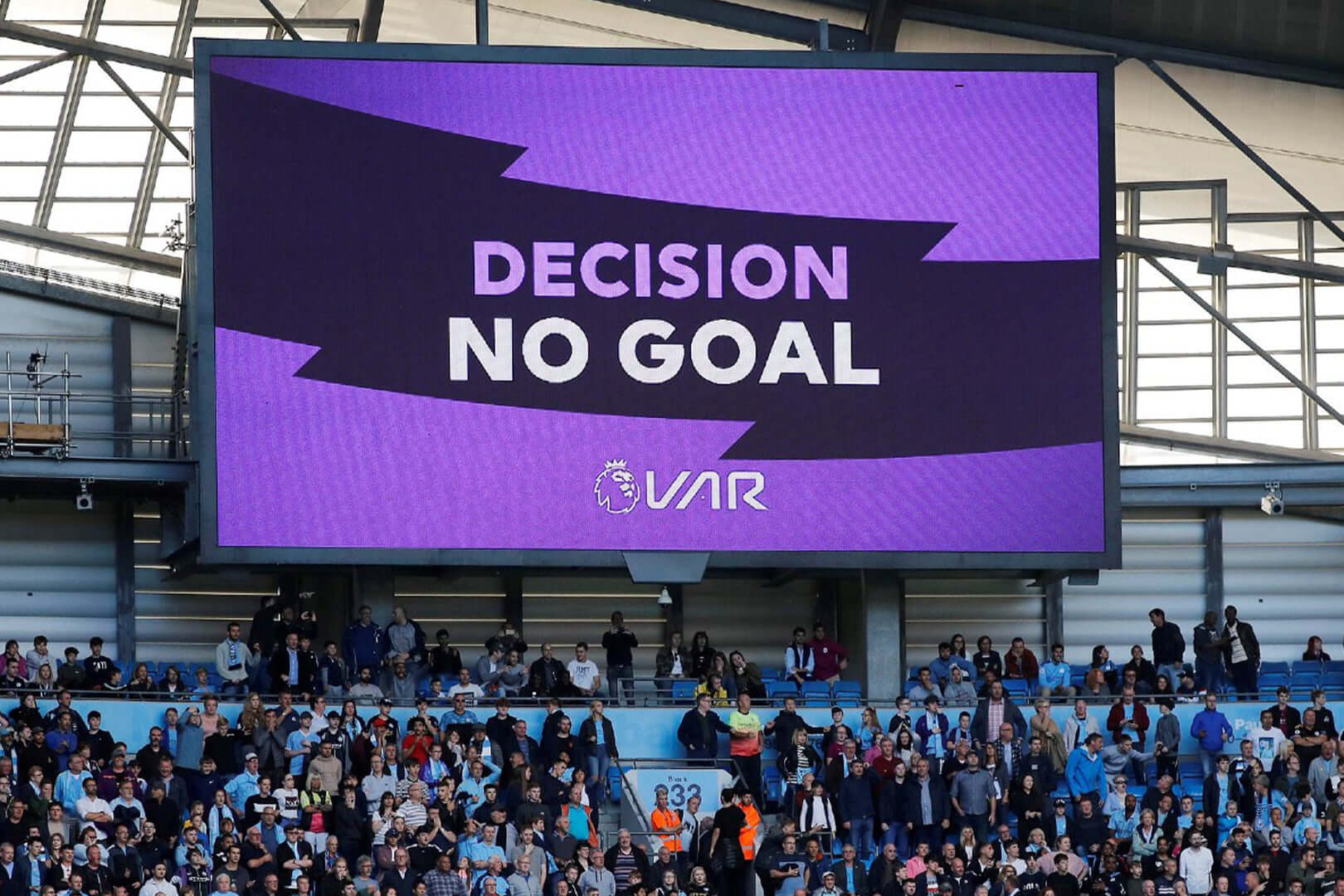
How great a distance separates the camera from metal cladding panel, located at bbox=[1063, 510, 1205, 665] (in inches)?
1163

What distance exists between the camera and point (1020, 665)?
2703cm

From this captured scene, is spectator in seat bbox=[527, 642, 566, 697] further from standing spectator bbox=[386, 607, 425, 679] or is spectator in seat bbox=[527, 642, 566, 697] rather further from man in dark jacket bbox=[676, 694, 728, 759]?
man in dark jacket bbox=[676, 694, 728, 759]

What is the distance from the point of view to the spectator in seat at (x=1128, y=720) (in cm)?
2567

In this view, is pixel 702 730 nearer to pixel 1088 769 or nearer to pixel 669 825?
pixel 669 825

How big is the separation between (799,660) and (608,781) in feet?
9.26

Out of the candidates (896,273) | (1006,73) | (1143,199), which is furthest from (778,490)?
(1143,199)

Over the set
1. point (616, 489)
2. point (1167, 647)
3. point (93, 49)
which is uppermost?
point (93, 49)

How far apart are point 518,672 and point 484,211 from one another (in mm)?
4115

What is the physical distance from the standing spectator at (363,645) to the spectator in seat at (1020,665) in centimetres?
577

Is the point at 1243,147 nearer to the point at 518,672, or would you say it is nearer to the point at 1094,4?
the point at 1094,4

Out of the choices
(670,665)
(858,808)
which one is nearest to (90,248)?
(670,665)

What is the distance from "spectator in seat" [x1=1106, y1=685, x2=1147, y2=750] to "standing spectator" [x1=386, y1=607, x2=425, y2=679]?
20.1 ft

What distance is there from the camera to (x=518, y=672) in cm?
2595

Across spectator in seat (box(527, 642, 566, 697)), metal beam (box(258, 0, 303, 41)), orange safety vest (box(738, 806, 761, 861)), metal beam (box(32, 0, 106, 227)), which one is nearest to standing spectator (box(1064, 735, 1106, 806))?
orange safety vest (box(738, 806, 761, 861))
